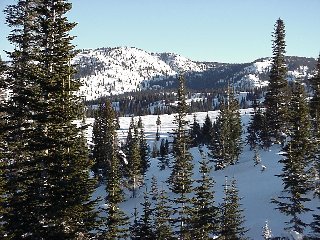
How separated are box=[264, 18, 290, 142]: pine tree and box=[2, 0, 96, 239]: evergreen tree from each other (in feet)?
137

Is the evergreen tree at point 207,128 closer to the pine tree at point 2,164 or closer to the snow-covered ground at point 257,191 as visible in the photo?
the snow-covered ground at point 257,191

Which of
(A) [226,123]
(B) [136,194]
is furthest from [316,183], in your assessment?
(B) [136,194]

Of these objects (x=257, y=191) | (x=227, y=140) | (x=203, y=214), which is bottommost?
(x=257, y=191)

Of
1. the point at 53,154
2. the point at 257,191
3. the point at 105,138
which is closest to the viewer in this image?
the point at 53,154

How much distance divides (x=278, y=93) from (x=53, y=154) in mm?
44639

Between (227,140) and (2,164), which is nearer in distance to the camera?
(2,164)

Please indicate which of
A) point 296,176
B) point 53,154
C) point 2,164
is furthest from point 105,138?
point 53,154

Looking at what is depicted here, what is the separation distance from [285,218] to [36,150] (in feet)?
93.2

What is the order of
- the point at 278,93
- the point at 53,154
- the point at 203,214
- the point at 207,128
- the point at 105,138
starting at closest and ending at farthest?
the point at 53,154 → the point at 203,214 → the point at 278,93 → the point at 105,138 → the point at 207,128

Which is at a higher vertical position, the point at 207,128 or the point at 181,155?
the point at 181,155

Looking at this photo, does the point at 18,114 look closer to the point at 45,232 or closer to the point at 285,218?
the point at 45,232

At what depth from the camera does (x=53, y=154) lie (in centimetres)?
1574

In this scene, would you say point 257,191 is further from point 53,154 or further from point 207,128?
point 207,128

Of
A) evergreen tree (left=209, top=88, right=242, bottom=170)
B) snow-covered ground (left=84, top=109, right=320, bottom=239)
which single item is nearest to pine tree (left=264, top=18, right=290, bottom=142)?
snow-covered ground (left=84, top=109, right=320, bottom=239)
